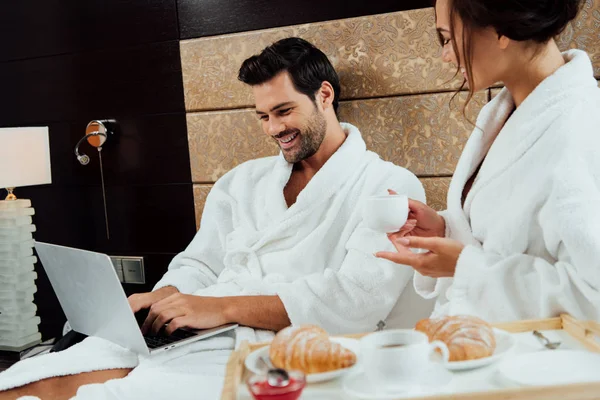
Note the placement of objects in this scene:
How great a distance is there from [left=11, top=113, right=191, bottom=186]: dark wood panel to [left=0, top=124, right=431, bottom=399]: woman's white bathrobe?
1.65 ft

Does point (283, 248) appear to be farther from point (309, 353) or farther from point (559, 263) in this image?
point (309, 353)

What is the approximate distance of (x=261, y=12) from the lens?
2672mm

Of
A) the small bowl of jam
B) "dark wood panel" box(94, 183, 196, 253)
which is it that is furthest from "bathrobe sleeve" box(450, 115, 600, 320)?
"dark wood panel" box(94, 183, 196, 253)

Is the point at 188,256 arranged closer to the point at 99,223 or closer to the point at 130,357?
the point at 130,357

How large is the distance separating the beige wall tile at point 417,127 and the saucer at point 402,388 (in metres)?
1.65

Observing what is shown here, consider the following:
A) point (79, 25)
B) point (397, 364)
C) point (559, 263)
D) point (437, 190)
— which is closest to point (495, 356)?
point (397, 364)

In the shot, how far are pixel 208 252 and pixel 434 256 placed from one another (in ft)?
4.16

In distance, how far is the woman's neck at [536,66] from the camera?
1370mm

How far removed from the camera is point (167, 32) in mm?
2859

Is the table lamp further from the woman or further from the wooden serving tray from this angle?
the wooden serving tray

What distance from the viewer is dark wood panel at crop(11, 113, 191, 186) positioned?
9.53 ft

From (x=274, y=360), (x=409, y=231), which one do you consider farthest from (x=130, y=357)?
(x=274, y=360)

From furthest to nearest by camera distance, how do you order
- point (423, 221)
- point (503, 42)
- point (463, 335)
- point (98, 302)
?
point (98, 302), point (423, 221), point (503, 42), point (463, 335)

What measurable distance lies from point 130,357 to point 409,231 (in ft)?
2.89
